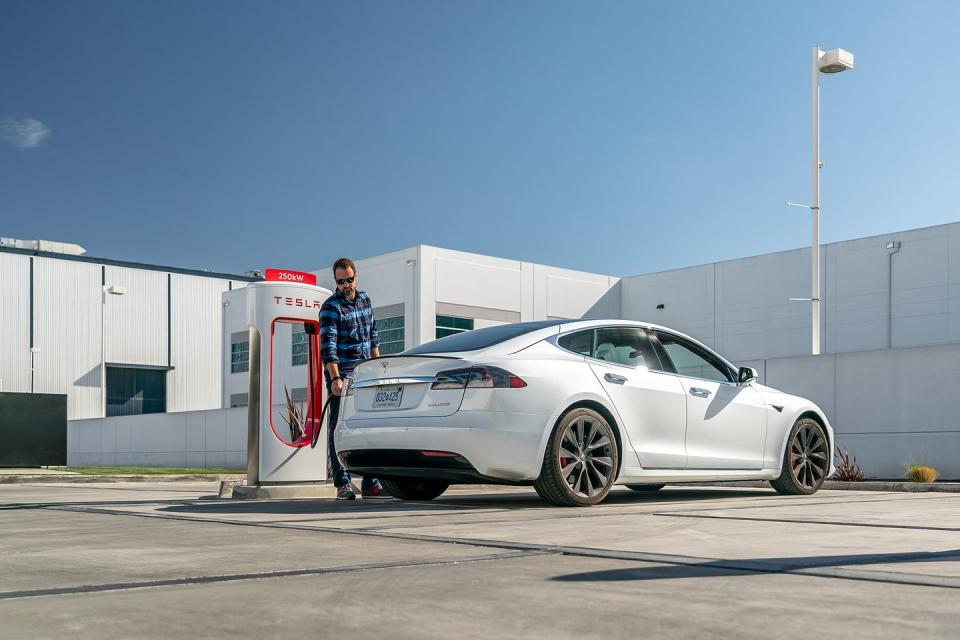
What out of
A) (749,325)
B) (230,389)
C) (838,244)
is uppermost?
(838,244)

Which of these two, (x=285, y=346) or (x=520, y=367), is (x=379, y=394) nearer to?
(x=520, y=367)

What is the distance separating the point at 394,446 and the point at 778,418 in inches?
158

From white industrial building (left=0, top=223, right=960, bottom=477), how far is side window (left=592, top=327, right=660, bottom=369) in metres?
20.6

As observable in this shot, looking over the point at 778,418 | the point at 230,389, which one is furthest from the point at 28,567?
the point at 230,389

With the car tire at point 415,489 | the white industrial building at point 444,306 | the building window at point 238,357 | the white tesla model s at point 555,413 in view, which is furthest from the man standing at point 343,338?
the building window at point 238,357

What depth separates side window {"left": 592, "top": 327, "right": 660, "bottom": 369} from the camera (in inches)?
328

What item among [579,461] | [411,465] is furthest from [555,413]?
[411,465]

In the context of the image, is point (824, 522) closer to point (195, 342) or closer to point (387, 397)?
point (387, 397)

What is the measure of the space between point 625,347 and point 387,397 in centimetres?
207

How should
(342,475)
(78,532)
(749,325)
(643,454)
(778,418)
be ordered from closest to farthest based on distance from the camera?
(78,532), (643,454), (342,475), (778,418), (749,325)

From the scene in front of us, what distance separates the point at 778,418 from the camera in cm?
970

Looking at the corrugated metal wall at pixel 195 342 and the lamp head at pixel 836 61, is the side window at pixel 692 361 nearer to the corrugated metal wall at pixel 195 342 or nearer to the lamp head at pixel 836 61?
the lamp head at pixel 836 61

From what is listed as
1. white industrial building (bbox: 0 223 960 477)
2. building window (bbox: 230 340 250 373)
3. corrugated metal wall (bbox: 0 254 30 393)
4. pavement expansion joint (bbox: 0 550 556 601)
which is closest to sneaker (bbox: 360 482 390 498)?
pavement expansion joint (bbox: 0 550 556 601)

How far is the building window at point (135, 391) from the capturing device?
58406mm
